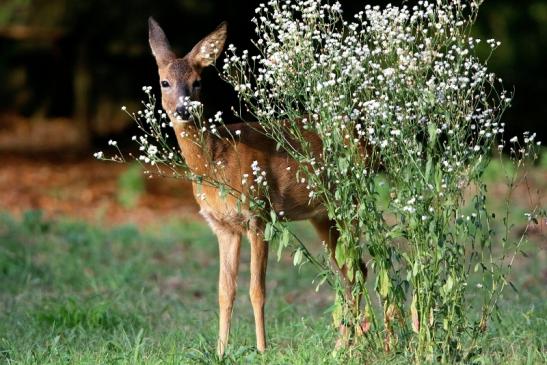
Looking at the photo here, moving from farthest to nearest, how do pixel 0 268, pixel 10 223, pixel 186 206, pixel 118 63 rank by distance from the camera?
pixel 118 63 → pixel 186 206 → pixel 10 223 → pixel 0 268

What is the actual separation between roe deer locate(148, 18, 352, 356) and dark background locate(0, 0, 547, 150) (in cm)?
710

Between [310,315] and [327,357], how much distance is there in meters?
1.95

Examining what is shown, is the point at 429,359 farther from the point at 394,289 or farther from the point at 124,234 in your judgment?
the point at 124,234

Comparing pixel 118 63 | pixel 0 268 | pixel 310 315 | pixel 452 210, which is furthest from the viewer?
pixel 118 63

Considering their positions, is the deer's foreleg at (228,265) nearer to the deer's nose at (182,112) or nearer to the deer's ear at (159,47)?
the deer's nose at (182,112)

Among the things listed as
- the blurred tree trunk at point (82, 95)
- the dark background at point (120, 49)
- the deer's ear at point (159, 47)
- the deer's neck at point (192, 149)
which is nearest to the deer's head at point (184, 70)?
the deer's ear at point (159, 47)

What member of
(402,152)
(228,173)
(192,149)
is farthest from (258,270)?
(402,152)

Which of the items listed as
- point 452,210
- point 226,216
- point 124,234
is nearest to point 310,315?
point 226,216

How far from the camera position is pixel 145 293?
324 inches

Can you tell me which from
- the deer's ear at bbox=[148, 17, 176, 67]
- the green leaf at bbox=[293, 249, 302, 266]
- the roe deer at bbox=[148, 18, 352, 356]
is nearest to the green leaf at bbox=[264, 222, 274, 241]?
the green leaf at bbox=[293, 249, 302, 266]

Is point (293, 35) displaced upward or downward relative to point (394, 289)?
upward

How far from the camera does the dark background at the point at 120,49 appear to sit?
14.6m

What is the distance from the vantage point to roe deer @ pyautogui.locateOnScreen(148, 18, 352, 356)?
655 centimetres

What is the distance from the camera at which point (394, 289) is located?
5.33 meters
